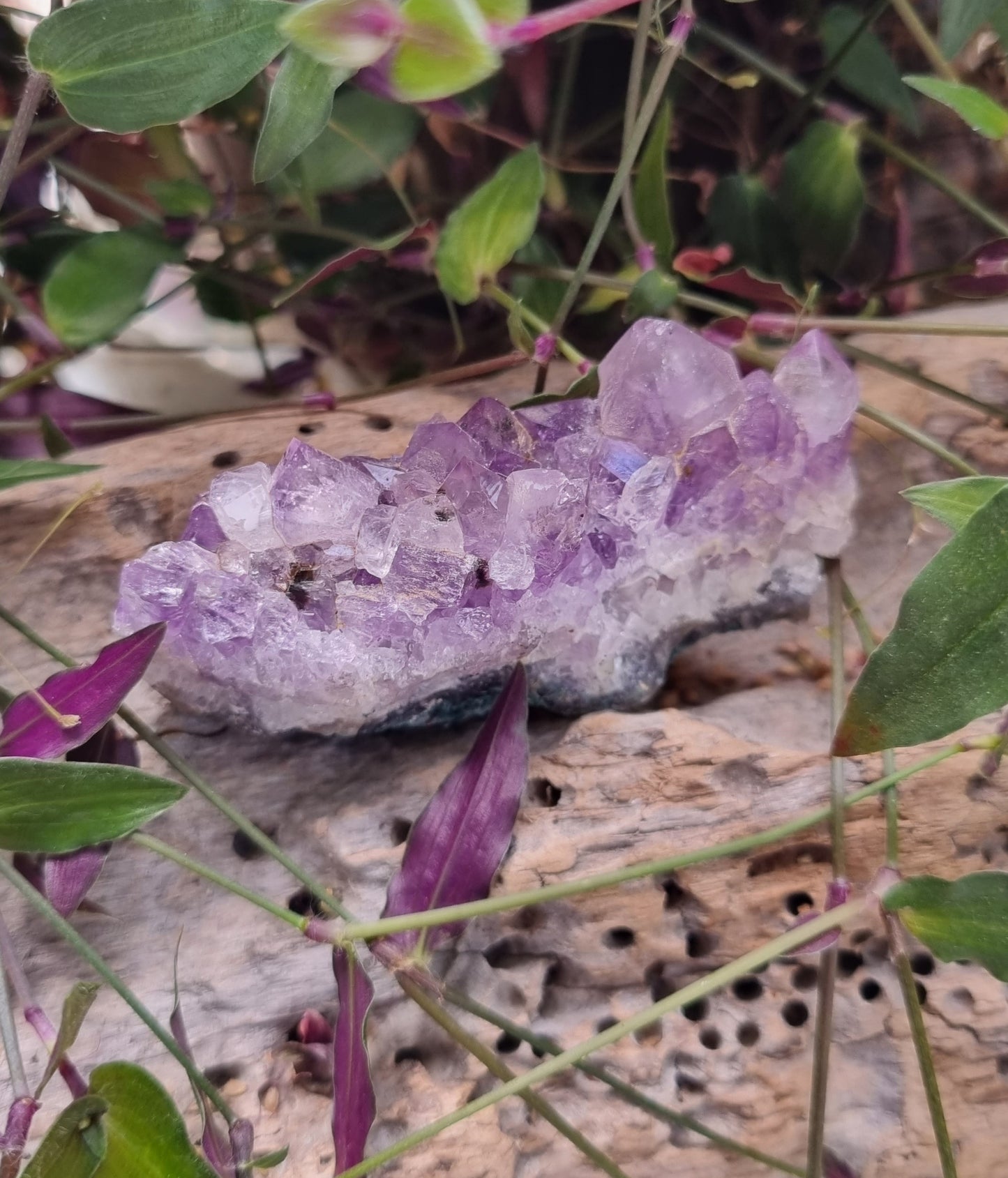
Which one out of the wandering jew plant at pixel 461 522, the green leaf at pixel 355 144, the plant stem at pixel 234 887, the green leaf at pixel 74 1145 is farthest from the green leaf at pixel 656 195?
the green leaf at pixel 74 1145

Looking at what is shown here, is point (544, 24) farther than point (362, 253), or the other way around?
point (362, 253)

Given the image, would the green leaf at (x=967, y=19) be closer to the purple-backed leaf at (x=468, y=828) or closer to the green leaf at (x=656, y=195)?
the green leaf at (x=656, y=195)

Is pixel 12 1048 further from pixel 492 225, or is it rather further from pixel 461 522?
pixel 492 225

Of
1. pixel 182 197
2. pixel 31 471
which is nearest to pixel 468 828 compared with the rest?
pixel 31 471

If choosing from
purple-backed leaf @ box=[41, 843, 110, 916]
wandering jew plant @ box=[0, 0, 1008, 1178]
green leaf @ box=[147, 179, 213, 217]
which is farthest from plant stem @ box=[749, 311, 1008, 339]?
purple-backed leaf @ box=[41, 843, 110, 916]

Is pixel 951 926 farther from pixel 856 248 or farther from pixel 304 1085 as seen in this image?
pixel 856 248

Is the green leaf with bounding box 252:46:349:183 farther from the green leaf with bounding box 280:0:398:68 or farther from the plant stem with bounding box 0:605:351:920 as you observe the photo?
the plant stem with bounding box 0:605:351:920
